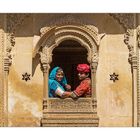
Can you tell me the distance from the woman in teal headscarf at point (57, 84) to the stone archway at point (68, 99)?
0.26ft

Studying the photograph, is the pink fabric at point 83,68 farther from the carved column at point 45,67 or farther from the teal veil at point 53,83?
the carved column at point 45,67

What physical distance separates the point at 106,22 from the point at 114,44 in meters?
0.29

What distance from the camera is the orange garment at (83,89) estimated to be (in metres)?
12.7

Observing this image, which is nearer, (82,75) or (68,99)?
(68,99)

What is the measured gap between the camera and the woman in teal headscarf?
12.7 m

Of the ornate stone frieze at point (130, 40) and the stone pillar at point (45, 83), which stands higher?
the ornate stone frieze at point (130, 40)

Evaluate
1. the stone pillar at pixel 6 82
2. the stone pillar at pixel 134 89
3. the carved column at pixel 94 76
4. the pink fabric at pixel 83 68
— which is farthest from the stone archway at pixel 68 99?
the stone pillar at pixel 134 89

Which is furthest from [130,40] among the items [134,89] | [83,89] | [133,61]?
[83,89]

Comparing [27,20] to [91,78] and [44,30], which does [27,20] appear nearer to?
[44,30]

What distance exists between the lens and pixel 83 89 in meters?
12.7

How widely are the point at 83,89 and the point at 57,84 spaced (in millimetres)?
327

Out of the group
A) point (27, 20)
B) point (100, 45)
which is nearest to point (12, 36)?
point (27, 20)

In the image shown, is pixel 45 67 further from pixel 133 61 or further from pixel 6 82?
pixel 133 61

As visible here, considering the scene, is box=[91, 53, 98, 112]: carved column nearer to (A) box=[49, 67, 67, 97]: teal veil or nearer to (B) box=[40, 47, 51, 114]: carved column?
(A) box=[49, 67, 67, 97]: teal veil
